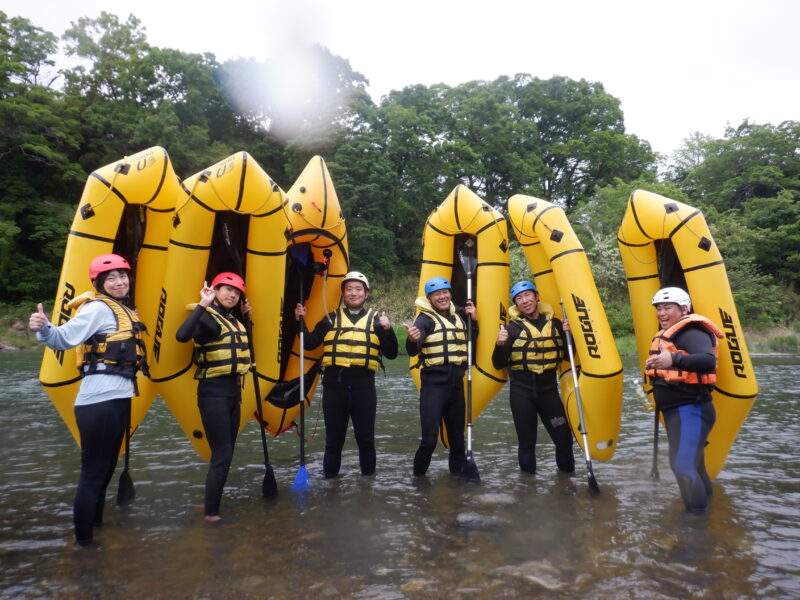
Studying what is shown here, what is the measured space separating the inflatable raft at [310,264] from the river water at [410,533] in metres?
0.75

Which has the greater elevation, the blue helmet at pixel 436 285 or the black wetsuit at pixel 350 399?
the blue helmet at pixel 436 285

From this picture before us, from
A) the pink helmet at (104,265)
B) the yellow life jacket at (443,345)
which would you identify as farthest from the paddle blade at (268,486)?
the pink helmet at (104,265)

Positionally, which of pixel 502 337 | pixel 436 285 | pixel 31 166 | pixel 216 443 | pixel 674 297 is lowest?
pixel 216 443

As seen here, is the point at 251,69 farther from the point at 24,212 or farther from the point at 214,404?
the point at 214,404

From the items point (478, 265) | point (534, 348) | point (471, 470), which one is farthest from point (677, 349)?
point (478, 265)

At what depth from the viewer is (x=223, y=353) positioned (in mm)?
3789

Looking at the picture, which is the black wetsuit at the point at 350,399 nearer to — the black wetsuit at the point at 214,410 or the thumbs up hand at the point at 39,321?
the black wetsuit at the point at 214,410

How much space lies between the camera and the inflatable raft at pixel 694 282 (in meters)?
4.36

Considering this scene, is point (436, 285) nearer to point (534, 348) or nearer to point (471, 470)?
point (534, 348)

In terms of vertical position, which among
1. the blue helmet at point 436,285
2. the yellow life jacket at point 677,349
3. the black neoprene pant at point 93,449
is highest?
the blue helmet at point 436,285

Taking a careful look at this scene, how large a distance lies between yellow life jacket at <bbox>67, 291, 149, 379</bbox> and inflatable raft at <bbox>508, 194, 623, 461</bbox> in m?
3.41

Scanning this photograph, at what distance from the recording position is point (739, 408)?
14.4 ft

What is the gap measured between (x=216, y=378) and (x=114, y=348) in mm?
710

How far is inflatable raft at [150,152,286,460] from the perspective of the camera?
4.32m
